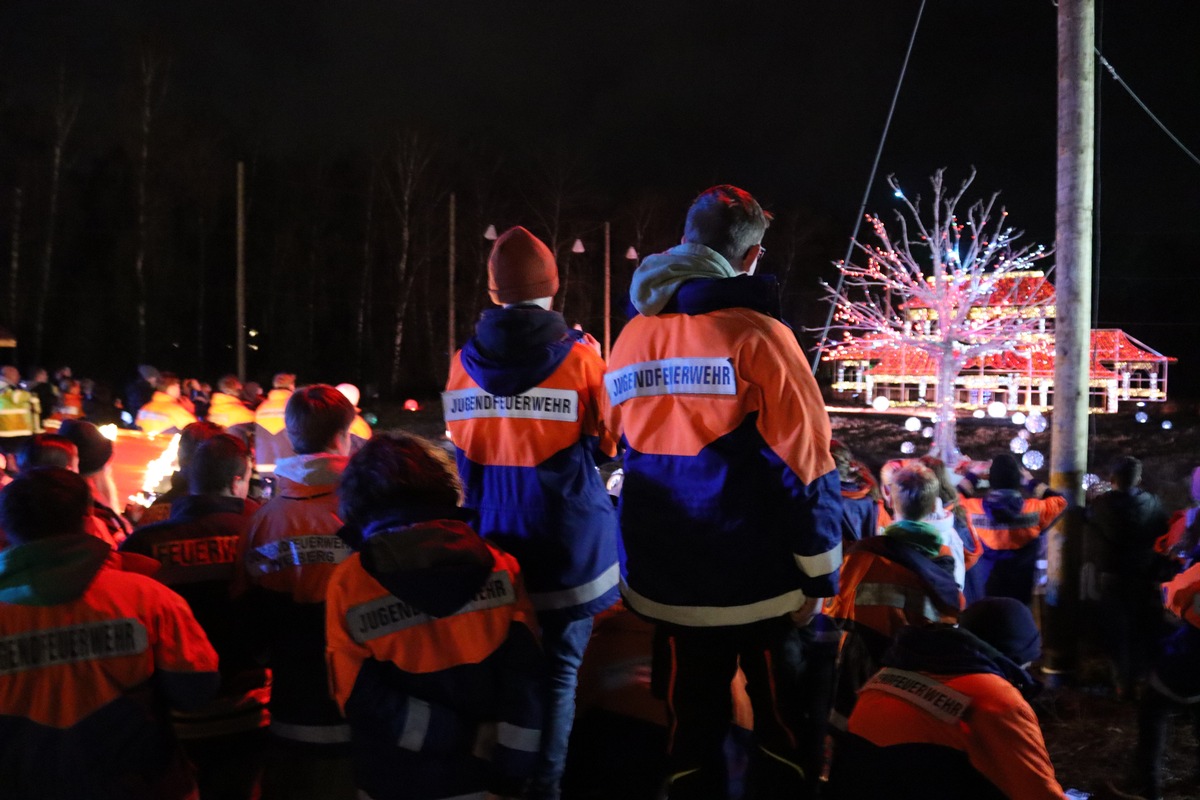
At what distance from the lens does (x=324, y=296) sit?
4028cm

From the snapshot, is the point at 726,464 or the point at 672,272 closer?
the point at 726,464

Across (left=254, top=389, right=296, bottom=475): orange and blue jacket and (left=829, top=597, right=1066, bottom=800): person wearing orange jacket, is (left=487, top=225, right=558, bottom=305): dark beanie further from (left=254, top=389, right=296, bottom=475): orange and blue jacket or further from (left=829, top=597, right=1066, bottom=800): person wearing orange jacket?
(left=254, top=389, right=296, bottom=475): orange and blue jacket

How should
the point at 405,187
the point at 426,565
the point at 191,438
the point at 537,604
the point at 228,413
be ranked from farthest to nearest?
the point at 405,187, the point at 228,413, the point at 191,438, the point at 537,604, the point at 426,565

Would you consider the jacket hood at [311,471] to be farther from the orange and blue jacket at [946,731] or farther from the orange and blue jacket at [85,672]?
the orange and blue jacket at [946,731]

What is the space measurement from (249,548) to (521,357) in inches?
49.7

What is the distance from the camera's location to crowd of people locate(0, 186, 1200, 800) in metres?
2.74

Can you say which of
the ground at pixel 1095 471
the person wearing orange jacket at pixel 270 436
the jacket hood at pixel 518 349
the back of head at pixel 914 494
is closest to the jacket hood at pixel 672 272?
the jacket hood at pixel 518 349

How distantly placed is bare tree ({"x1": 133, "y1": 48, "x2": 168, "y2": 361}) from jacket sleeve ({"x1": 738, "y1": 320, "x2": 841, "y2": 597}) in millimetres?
34141

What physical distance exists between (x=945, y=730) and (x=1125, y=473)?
446 centimetres

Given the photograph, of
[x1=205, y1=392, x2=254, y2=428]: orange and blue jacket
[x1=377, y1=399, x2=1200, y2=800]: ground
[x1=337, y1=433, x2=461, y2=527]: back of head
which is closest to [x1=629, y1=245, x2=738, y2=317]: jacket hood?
[x1=337, y1=433, x2=461, y2=527]: back of head

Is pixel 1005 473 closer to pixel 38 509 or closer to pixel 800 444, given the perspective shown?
pixel 800 444

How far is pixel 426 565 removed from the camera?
2.66 meters

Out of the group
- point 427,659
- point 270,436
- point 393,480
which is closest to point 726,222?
point 393,480

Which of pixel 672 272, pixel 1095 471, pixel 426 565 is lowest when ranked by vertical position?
pixel 1095 471
